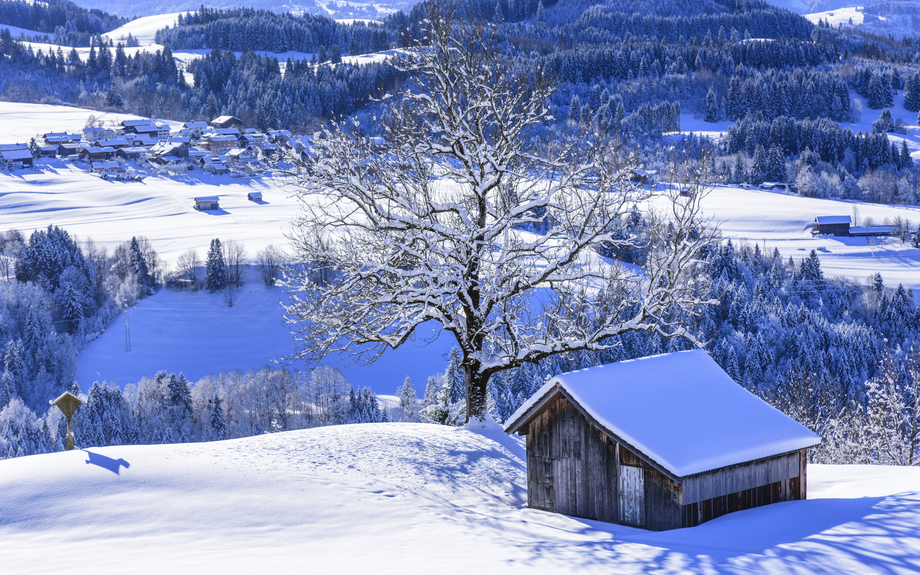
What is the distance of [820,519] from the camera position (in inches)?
509

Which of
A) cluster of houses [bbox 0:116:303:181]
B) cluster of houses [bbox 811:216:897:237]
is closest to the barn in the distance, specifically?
cluster of houses [bbox 811:216:897:237]

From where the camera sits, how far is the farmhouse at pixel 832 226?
377ft

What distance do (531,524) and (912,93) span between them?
203 meters

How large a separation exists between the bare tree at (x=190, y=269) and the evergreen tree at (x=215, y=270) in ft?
5.72

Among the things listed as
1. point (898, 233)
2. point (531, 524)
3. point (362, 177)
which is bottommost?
point (898, 233)

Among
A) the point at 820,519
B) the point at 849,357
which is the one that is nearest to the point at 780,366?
the point at 849,357

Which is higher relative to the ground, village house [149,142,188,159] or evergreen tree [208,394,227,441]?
village house [149,142,188,159]

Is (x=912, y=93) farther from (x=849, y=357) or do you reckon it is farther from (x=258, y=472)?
(x=258, y=472)

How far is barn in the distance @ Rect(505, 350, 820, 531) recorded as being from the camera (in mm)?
13719

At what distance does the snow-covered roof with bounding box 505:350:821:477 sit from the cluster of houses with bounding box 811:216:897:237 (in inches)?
4291

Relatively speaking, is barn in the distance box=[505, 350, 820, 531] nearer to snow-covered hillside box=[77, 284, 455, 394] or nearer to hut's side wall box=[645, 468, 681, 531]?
hut's side wall box=[645, 468, 681, 531]

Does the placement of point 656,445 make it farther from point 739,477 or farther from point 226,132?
point 226,132

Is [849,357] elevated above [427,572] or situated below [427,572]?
below

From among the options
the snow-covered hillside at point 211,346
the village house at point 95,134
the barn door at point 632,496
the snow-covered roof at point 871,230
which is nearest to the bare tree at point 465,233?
the barn door at point 632,496
